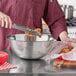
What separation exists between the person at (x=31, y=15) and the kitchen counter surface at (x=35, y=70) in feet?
1.80

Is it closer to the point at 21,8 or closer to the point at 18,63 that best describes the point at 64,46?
the point at 18,63

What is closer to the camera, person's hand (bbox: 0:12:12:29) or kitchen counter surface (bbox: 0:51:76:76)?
kitchen counter surface (bbox: 0:51:76:76)

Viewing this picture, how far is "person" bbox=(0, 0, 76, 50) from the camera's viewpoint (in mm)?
1826

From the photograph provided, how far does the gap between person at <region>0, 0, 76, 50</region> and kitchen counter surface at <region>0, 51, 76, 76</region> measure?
550 mm

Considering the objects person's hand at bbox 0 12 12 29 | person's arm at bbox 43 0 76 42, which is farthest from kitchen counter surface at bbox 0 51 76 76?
person's arm at bbox 43 0 76 42

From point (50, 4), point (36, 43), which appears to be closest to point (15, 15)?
point (50, 4)

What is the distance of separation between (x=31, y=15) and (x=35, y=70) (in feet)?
2.88

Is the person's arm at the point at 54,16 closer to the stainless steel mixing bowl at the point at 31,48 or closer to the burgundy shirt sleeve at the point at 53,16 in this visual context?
the burgundy shirt sleeve at the point at 53,16

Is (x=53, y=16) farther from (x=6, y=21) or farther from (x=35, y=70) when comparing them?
(x=35, y=70)

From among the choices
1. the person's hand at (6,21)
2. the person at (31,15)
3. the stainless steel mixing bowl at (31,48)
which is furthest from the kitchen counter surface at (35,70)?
the person at (31,15)

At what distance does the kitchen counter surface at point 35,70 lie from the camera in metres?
1.07

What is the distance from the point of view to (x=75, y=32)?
3.33 m

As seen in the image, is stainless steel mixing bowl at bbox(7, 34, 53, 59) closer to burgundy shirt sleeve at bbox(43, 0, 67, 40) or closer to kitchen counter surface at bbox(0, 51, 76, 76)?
kitchen counter surface at bbox(0, 51, 76, 76)

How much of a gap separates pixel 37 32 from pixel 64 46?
0.19 metres
